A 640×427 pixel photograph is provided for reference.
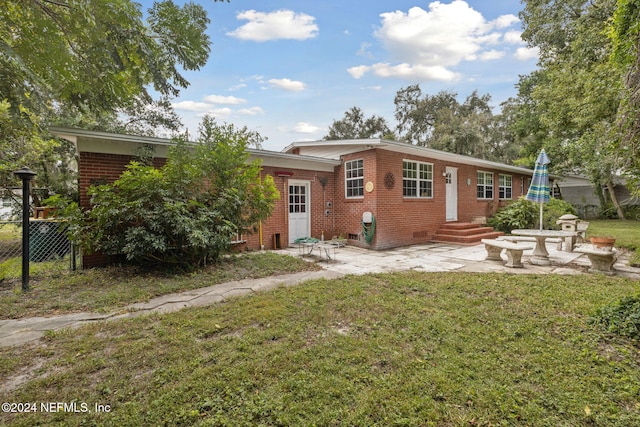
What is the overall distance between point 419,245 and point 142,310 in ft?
27.1

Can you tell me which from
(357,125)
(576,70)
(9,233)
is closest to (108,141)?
(9,233)

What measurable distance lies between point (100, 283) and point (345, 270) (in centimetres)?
444

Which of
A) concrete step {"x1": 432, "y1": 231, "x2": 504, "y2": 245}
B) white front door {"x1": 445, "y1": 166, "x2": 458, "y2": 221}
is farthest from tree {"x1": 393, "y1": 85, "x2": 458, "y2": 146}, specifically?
concrete step {"x1": 432, "y1": 231, "x2": 504, "y2": 245}

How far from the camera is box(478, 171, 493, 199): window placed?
13.0 m

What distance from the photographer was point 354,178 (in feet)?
31.5

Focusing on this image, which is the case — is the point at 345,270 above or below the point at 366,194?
below

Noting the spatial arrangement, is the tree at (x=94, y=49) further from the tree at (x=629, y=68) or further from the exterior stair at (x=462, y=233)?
the exterior stair at (x=462, y=233)

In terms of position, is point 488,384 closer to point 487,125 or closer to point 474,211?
point 474,211

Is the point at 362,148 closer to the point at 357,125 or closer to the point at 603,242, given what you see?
the point at 603,242

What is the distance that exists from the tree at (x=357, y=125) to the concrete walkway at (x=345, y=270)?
2156 cm

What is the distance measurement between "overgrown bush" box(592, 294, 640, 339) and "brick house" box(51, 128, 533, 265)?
19.1 ft

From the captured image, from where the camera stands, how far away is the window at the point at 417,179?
977 cm

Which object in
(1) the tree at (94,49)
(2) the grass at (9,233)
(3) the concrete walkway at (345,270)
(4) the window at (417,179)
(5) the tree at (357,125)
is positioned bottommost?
(3) the concrete walkway at (345,270)

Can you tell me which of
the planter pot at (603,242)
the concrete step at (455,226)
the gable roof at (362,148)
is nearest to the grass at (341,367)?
the planter pot at (603,242)
